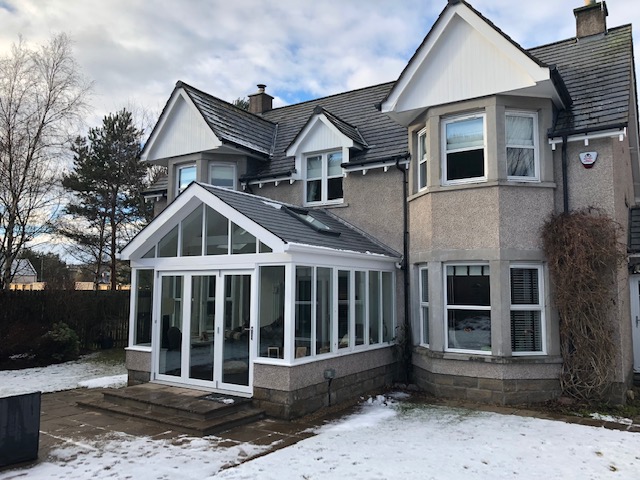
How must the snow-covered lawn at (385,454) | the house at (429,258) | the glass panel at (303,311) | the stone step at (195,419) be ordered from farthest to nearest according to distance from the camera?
the house at (429,258) → the glass panel at (303,311) → the stone step at (195,419) → the snow-covered lawn at (385,454)

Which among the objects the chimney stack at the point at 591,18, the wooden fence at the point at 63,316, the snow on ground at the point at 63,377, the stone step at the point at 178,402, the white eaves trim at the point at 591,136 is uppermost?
A: the chimney stack at the point at 591,18

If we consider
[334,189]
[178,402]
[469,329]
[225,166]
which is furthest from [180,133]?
[469,329]

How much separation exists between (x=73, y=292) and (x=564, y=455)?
17375 millimetres

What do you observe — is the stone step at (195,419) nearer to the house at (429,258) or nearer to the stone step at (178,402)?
the stone step at (178,402)

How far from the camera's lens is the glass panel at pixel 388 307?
1214cm

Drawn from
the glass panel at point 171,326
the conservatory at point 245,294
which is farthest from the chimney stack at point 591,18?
the glass panel at point 171,326

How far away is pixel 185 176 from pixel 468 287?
9.69 m

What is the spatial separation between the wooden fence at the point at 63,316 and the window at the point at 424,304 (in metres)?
12.5

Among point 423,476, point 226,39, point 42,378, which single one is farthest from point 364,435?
point 226,39

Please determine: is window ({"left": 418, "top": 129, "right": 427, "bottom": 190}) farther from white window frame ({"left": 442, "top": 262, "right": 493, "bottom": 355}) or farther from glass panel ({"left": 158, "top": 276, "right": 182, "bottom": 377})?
glass panel ({"left": 158, "top": 276, "right": 182, "bottom": 377})

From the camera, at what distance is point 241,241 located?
10031 millimetres

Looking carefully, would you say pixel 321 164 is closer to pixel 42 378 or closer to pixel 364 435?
pixel 364 435

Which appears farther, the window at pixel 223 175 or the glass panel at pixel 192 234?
the window at pixel 223 175

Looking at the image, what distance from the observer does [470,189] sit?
420 inches
